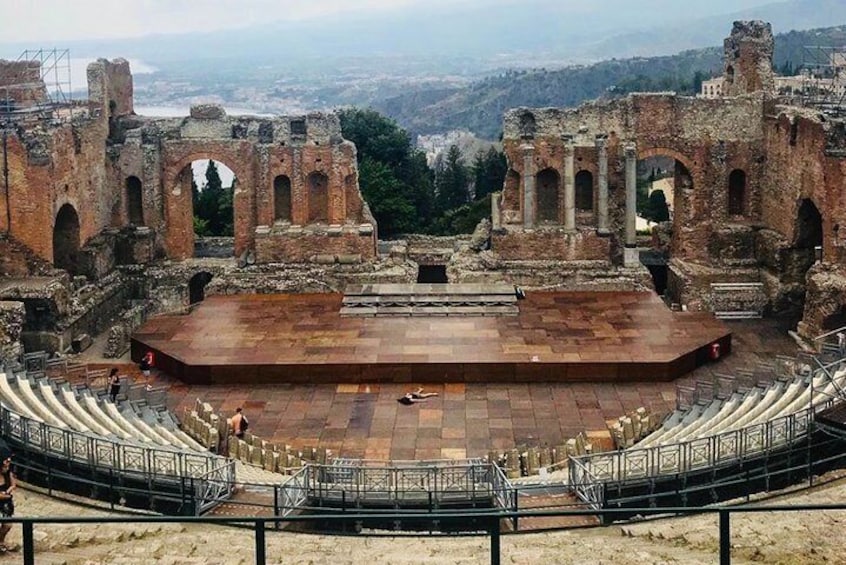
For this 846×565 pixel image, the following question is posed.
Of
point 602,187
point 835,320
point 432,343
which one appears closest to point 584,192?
point 602,187

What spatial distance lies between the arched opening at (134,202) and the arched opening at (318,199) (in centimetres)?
516

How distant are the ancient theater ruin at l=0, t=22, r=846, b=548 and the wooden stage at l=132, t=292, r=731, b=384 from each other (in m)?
0.08

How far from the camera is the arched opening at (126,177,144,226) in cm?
3572

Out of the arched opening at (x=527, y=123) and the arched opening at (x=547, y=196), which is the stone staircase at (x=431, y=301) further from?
the arched opening at (x=527, y=123)

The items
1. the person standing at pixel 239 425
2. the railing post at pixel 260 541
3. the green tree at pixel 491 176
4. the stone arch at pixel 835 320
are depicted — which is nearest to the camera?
the railing post at pixel 260 541

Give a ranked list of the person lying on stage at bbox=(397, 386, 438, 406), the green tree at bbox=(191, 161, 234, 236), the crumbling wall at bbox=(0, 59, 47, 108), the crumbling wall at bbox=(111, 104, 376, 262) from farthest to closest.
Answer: the green tree at bbox=(191, 161, 234, 236) < the crumbling wall at bbox=(0, 59, 47, 108) < the crumbling wall at bbox=(111, 104, 376, 262) < the person lying on stage at bbox=(397, 386, 438, 406)

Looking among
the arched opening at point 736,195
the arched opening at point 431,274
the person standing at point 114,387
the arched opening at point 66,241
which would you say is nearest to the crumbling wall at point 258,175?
the arched opening at point 66,241

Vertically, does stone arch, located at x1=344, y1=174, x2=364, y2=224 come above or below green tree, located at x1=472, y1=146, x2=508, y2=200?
above

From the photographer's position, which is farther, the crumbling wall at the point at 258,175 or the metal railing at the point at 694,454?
the crumbling wall at the point at 258,175

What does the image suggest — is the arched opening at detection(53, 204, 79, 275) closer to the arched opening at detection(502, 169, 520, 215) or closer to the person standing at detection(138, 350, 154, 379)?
the person standing at detection(138, 350, 154, 379)

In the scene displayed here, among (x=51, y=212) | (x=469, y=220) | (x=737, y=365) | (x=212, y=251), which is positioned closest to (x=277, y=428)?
(x=737, y=365)

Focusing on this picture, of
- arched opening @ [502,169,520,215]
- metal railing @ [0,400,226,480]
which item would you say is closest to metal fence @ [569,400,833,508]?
metal railing @ [0,400,226,480]

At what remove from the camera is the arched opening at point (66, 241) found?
33062 millimetres

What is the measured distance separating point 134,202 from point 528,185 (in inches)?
476
